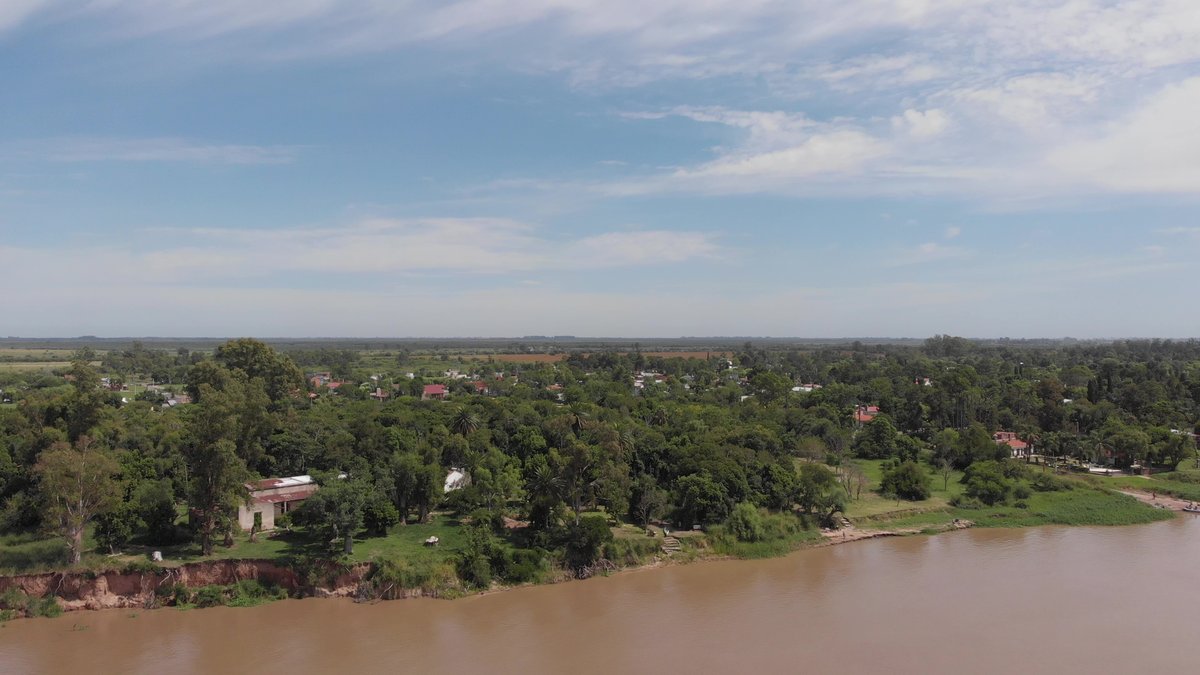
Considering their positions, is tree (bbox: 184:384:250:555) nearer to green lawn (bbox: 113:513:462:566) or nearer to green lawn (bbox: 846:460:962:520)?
green lawn (bbox: 113:513:462:566)

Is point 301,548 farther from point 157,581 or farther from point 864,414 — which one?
point 864,414

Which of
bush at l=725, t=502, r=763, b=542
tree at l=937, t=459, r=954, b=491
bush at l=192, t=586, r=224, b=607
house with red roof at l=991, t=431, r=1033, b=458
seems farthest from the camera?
house with red roof at l=991, t=431, r=1033, b=458

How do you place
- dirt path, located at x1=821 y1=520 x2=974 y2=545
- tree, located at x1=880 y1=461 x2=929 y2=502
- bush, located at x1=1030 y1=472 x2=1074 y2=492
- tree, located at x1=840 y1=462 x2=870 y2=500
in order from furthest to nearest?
bush, located at x1=1030 y1=472 x2=1074 y2=492, tree, located at x1=840 y1=462 x2=870 y2=500, tree, located at x1=880 y1=461 x2=929 y2=502, dirt path, located at x1=821 y1=520 x2=974 y2=545

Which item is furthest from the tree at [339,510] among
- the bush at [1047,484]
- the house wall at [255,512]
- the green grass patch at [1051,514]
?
the bush at [1047,484]

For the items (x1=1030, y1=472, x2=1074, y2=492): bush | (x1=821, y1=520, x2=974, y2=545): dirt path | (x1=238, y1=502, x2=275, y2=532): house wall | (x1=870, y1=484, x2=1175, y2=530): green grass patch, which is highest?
(x1=238, y1=502, x2=275, y2=532): house wall

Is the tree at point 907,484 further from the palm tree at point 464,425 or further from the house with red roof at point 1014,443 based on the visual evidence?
the palm tree at point 464,425

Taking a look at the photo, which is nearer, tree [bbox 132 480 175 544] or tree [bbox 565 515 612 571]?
tree [bbox 132 480 175 544]

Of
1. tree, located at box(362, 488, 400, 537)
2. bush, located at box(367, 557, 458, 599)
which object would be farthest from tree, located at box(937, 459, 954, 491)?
tree, located at box(362, 488, 400, 537)
